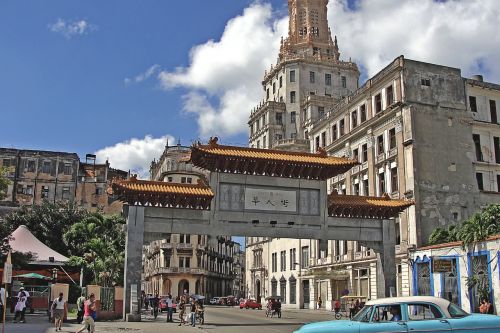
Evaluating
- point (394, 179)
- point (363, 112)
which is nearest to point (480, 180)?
point (394, 179)

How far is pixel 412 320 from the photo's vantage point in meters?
11.7

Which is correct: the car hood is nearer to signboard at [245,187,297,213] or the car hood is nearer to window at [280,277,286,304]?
signboard at [245,187,297,213]

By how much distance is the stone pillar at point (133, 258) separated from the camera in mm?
28266

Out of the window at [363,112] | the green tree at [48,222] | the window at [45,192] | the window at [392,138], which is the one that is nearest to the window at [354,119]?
the window at [363,112]

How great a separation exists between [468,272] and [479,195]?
15.1 metres

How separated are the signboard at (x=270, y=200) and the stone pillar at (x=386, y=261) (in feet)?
20.4

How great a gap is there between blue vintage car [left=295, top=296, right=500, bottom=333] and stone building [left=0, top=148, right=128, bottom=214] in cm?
7338

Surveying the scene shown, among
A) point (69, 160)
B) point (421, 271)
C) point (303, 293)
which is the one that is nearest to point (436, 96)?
point (421, 271)

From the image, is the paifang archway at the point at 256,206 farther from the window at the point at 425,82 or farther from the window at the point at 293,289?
the window at the point at 293,289

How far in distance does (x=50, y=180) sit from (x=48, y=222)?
110ft

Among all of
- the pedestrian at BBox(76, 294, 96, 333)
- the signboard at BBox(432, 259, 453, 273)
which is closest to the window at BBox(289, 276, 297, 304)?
the signboard at BBox(432, 259, 453, 273)

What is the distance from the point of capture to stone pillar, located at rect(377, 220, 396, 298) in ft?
105

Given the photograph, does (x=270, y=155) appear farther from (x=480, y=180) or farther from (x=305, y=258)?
(x=305, y=258)

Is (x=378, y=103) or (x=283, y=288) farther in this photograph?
(x=283, y=288)
